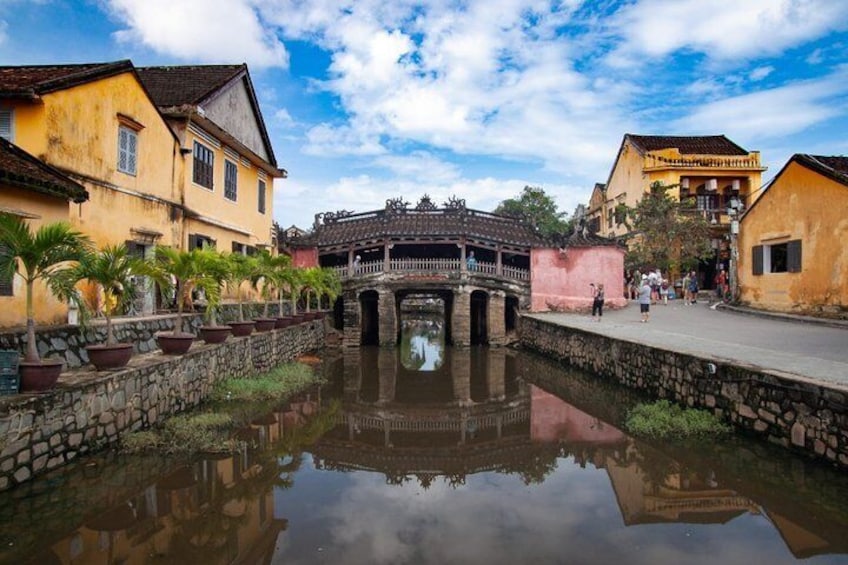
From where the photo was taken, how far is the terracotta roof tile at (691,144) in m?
32.5

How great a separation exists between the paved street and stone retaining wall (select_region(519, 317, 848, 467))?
11.6 inches

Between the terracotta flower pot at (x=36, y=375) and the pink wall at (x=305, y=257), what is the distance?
752 inches

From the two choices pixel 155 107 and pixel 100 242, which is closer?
pixel 100 242

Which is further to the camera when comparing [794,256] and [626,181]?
[626,181]

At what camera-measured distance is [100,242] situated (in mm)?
11414

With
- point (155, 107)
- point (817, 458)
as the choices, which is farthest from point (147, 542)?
point (155, 107)

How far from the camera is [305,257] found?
2550 cm

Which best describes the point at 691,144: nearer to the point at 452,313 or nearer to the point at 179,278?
the point at 452,313

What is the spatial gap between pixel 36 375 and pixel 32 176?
3.44 meters

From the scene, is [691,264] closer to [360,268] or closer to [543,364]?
[543,364]

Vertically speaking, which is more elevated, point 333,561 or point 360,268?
point 360,268

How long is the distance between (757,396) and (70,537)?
27.5 feet

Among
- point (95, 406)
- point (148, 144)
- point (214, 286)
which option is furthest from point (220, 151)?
point (95, 406)

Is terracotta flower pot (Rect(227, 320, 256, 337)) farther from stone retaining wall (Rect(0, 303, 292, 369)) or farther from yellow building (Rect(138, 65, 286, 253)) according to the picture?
yellow building (Rect(138, 65, 286, 253))
